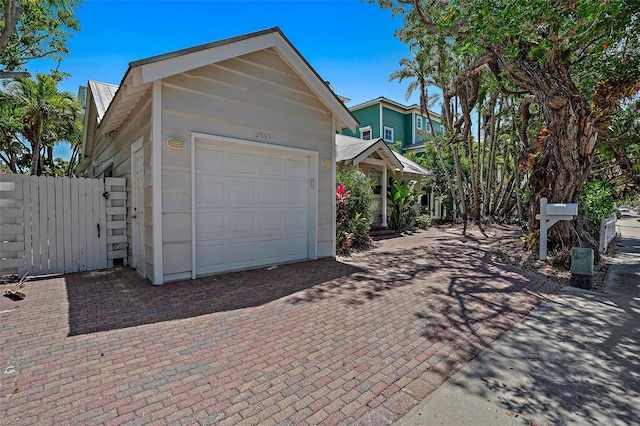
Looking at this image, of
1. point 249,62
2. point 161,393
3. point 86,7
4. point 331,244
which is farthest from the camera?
point 86,7

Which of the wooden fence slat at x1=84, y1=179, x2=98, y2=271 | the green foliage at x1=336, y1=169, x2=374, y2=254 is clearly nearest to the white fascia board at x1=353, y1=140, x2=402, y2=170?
the green foliage at x1=336, y1=169, x2=374, y2=254

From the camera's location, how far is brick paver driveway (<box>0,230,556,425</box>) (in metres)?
Answer: 2.29

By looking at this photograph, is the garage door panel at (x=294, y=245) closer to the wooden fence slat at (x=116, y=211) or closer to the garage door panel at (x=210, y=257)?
the garage door panel at (x=210, y=257)

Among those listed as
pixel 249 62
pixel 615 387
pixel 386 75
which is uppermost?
pixel 386 75

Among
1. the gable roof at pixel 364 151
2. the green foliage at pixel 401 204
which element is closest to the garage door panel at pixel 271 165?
the gable roof at pixel 364 151

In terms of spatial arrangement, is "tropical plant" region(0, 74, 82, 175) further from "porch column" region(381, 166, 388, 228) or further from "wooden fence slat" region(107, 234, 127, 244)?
"porch column" region(381, 166, 388, 228)

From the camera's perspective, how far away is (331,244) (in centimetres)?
779

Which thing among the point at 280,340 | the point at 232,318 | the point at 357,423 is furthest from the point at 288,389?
the point at 232,318

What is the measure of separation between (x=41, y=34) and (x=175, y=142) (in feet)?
48.2

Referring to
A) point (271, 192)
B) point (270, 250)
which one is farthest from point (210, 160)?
point (270, 250)

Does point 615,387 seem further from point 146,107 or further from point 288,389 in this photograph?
point 146,107

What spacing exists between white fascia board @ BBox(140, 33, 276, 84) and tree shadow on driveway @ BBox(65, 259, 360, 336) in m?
3.30

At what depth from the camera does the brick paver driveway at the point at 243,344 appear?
2285 millimetres

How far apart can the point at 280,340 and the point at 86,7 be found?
590 inches
